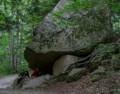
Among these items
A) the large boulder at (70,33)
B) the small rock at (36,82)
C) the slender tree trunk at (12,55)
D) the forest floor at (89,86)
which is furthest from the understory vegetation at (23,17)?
the small rock at (36,82)

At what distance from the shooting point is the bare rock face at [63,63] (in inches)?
609

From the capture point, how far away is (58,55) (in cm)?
1587

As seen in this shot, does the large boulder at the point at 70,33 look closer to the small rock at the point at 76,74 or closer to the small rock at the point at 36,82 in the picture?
the small rock at the point at 36,82

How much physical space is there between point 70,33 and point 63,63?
1.58 m

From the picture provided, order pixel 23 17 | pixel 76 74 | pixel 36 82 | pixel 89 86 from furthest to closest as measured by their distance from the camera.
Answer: pixel 23 17 → pixel 36 82 → pixel 76 74 → pixel 89 86

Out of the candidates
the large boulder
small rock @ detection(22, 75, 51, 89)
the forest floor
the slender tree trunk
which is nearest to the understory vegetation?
the slender tree trunk

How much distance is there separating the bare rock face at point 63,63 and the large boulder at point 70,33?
8.0 inches

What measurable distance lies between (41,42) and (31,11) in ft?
13.2

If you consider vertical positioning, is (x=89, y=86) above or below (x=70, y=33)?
below

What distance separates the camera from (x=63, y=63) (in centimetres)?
1584

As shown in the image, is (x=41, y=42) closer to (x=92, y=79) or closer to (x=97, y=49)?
(x=97, y=49)

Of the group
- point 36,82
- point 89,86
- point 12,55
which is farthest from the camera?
point 12,55

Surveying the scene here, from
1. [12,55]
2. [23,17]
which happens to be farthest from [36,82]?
[12,55]

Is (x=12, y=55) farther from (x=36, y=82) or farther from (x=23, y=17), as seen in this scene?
(x=36, y=82)
